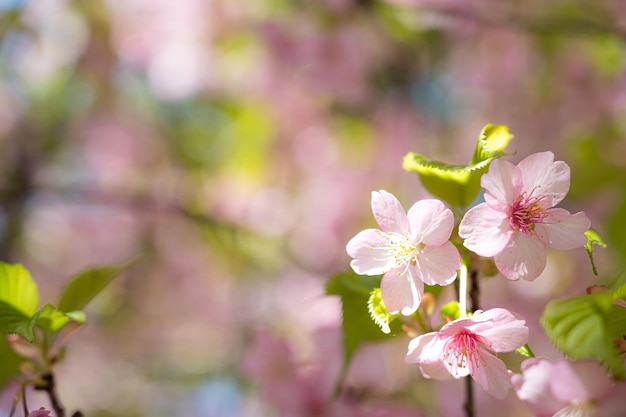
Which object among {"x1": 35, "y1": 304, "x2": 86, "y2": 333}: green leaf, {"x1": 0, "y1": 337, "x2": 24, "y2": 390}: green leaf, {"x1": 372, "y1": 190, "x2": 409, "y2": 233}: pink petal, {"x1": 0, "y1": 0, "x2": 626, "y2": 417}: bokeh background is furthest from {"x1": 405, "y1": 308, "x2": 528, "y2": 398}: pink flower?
{"x1": 0, "y1": 0, "x2": 626, "y2": 417}: bokeh background

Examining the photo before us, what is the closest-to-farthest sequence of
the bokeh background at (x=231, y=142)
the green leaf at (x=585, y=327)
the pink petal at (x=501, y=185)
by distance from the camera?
the green leaf at (x=585, y=327)
the pink petal at (x=501, y=185)
the bokeh background at (x=231, y=142)

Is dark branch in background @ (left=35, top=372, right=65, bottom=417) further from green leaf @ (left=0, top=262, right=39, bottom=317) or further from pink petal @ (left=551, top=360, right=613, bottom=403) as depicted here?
pink petal @ (left=551, top=360, right=613, bottom=403)

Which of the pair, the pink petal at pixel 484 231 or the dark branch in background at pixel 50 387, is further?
the dark branch in background at pixel 50 387

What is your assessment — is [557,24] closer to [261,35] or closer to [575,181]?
[575,181]

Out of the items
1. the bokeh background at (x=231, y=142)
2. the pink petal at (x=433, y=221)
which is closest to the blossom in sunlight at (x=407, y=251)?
the pink petal at (x=433, y=221)

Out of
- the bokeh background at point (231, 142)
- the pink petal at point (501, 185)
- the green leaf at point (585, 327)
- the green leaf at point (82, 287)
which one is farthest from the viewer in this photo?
the bokeh background at point (231, 142)

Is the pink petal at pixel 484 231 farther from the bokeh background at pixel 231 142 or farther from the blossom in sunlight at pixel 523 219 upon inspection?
the bokeh background at pixel 231 142

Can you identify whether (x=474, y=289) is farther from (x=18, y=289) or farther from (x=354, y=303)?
(x=18, y=289)
